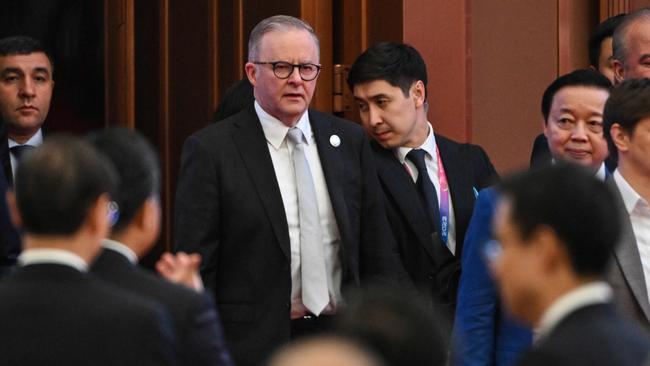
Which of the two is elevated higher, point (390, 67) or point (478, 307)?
point (390, 67)

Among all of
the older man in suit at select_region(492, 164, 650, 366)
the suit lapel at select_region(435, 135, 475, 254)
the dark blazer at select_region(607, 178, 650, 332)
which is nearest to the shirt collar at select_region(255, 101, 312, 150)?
the suit lapel at select_region(435, 135, 475, 254)

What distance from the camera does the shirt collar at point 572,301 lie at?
10.9 feet

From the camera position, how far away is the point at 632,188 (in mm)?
5293

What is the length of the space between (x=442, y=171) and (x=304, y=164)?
810 mm

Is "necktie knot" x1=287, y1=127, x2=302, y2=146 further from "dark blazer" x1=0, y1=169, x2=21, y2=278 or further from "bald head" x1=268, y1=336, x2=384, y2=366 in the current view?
"bald head" x1=268, y1=336, x2=384, y2=366

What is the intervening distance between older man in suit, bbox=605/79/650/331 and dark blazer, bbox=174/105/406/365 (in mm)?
1058

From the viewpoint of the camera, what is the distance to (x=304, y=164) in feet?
19.7

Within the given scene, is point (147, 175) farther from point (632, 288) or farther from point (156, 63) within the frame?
point (156, 63)

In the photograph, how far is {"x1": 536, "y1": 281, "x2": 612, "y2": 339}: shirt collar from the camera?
10.9 ft

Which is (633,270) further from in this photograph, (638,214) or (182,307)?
(182,307)

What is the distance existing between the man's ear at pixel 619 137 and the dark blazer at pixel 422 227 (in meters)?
1.11

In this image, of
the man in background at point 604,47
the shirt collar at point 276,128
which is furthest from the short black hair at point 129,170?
the man in background at point 604,47

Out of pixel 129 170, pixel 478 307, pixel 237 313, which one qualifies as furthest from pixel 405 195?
pixel 129 170

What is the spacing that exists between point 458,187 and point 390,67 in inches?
23.2
